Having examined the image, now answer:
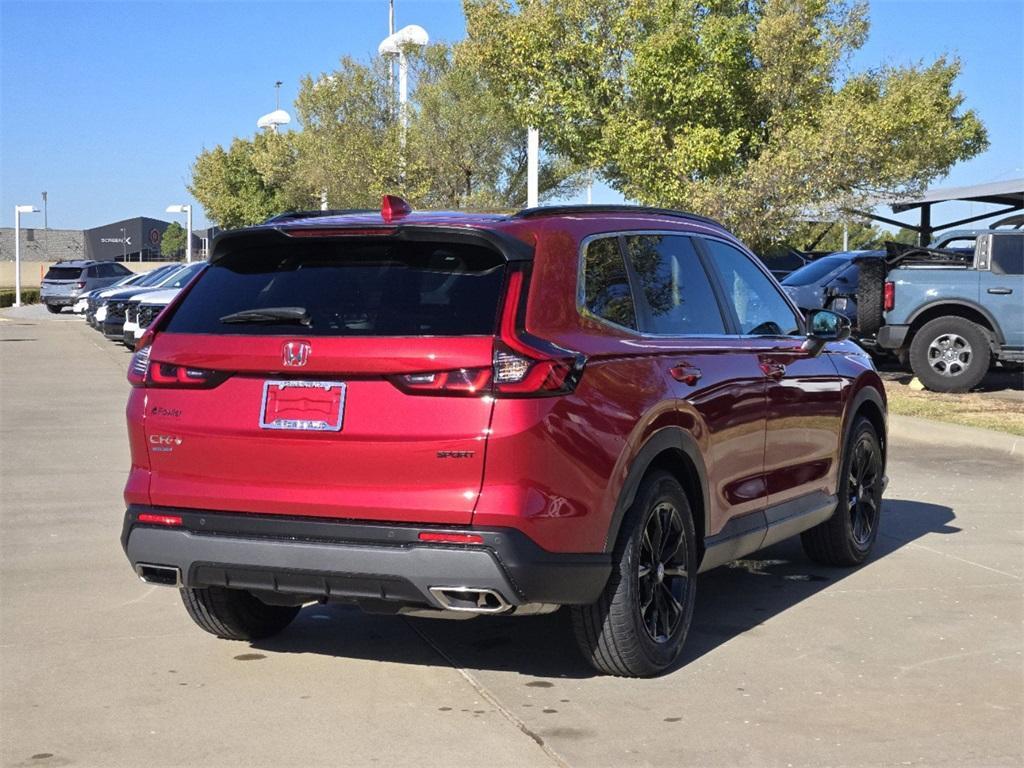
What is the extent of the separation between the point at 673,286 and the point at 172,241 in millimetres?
148275

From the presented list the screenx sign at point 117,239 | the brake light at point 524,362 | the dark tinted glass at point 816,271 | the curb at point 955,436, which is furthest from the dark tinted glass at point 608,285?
the screenx sign at point 117,239

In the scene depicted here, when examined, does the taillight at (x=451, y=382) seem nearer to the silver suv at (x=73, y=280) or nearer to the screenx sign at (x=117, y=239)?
the silver suv at (x=73, y=280)

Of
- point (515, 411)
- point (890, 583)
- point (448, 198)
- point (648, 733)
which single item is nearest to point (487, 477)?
point (515, 411)

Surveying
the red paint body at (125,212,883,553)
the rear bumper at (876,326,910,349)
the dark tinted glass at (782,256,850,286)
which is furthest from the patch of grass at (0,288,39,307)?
the red paint body at (125,212,883,553)

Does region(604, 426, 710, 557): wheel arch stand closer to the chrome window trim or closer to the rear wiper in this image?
the chrome window trim

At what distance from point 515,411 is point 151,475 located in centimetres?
146

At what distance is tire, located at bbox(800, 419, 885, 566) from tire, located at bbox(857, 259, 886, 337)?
974cm

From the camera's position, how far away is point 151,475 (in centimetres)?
537

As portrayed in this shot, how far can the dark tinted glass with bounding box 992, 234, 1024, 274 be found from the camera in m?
16.9

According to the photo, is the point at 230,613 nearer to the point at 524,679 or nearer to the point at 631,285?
the point at 524,679

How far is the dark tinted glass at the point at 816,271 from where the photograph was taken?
22094mm

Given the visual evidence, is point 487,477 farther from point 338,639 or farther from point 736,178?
point 736,178

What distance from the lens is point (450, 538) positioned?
15.9 ft

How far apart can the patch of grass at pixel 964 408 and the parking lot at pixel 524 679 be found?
6.44 metres
